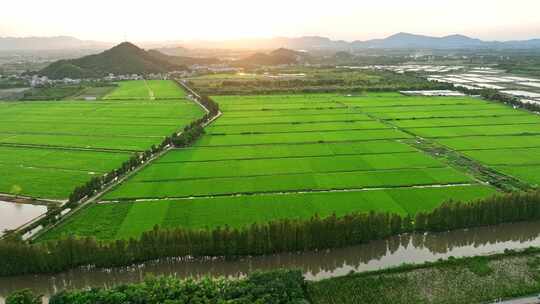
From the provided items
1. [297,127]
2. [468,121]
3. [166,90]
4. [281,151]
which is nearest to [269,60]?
[166,90]

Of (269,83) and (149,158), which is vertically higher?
(269,83)

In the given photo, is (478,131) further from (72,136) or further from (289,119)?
(72,136)

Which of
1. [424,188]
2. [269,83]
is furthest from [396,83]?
[424,188]

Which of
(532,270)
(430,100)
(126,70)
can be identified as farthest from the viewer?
(126,70)

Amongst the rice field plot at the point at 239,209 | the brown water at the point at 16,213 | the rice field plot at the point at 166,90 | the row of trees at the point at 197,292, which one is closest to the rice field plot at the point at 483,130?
the rice field plot at the point at 239,209

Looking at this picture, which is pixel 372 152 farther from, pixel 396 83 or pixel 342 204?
pixel 396 83

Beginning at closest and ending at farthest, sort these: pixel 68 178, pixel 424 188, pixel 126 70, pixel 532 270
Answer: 1. pixel 532 270
2. pixel 424 188
3. pixel 68 178
4. pixel 126 70
